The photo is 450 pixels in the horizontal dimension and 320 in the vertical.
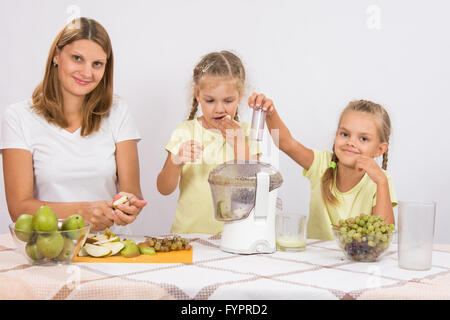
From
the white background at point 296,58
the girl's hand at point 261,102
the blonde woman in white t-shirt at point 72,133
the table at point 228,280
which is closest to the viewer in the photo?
the table at point 228,280

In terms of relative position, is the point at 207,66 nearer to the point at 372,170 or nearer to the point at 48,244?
the point at 372,170

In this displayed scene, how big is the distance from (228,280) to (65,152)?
101cm

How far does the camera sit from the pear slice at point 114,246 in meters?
1.20

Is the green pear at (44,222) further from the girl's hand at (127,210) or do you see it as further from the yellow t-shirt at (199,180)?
the yellow t-shirt at (199,180)

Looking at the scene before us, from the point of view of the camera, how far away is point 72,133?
71.0 inches

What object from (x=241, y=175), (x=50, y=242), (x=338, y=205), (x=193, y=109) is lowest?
(x=338, y=205)

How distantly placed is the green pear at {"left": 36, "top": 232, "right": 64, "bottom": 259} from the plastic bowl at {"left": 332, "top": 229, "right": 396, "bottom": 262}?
A: 638 mm

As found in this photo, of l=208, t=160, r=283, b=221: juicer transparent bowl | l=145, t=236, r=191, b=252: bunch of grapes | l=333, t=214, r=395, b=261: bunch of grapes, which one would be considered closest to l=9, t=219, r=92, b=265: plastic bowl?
l=145, t=236, r=191, b=252: bunch of grapes

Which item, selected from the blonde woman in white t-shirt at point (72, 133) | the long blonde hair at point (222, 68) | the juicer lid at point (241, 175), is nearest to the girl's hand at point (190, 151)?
the juicer lid at point (241, 175)

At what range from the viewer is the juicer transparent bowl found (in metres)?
1.25

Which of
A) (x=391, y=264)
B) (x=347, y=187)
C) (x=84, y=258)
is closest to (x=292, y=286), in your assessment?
(x=391, y=264)

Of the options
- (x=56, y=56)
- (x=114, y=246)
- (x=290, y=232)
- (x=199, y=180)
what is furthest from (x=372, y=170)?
(x=56, y=56)

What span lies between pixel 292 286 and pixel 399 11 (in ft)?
5.80

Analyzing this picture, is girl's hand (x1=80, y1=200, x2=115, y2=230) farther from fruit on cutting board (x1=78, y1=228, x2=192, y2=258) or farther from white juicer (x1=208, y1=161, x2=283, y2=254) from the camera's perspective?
white juicer (x1=208, y1=161, x2=283, y2=254)
